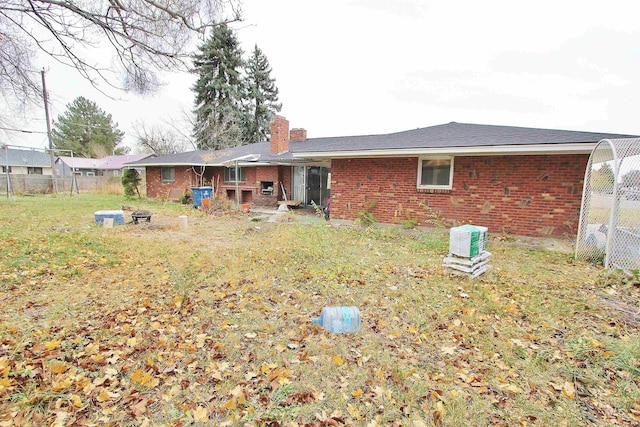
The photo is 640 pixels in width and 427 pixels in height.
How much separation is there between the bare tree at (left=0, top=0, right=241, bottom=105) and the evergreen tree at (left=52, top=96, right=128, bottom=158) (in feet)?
130

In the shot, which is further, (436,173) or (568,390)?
(436,173)

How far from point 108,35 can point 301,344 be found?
18.9ft

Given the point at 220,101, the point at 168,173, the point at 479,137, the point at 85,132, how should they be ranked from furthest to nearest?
the point at 85,132
the point at 220,101
the point at 168,173
the point at 479,137

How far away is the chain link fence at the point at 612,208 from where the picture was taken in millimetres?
4691

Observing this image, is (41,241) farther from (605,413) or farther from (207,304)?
(605,413)

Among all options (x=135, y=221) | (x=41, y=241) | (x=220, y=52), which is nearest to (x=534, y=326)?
(x=41, y=241)

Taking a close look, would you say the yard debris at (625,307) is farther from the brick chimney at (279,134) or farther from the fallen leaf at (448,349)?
the brick chimney at (279,134)

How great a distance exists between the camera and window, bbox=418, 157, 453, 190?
8266mm

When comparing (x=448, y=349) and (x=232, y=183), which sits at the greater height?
(x=232, y=183)

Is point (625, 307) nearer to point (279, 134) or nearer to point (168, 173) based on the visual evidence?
point (279, 134)

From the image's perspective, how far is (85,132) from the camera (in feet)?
128

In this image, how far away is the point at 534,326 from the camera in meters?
3.18

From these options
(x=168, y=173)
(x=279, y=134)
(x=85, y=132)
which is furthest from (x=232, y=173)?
(x=85, y=132)

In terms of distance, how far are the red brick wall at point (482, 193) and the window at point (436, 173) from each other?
14cm
